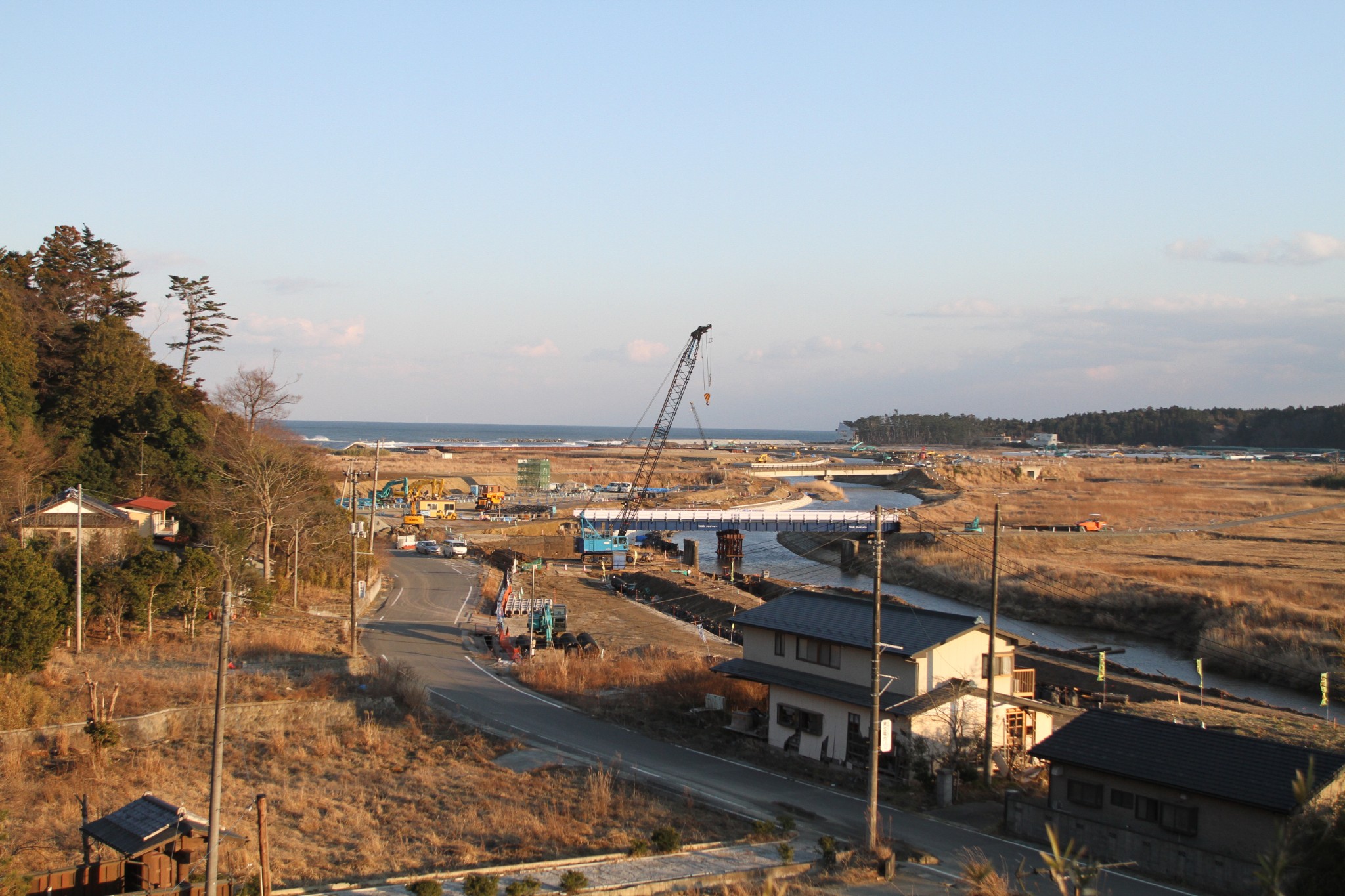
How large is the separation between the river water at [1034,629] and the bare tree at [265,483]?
2858cm

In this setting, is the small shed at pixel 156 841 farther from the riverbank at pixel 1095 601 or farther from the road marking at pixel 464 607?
the riverbank at pixel 1095 601

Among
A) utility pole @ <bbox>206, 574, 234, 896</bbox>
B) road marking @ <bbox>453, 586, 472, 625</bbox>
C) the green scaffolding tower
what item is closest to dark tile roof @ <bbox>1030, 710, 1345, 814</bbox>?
utility pole @ <bbox>206, 574, 234, 896</bbox>

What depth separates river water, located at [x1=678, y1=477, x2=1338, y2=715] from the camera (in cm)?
3309

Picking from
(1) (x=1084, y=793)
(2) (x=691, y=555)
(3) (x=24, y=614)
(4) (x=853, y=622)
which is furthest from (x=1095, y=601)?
(3) (x=24, y=614)

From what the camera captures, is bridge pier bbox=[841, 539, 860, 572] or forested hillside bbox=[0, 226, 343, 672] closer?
forested hillside bbox=[0, 226, 343, 672]

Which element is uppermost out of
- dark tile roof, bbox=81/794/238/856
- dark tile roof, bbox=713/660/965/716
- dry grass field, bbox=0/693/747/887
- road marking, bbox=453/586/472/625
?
dark tile roof, bbox=81/794/238/856

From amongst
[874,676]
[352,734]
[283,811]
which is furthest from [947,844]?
[352,734]

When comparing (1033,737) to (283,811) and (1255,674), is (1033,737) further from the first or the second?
(1255,674)

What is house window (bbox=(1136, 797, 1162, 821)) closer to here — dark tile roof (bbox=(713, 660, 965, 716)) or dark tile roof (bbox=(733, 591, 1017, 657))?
dark tile roof (bbox=(713, 660, 965, 716))

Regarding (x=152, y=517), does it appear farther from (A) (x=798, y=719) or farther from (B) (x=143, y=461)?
(A) (x=798, y=719)

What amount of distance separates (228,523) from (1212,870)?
1219 inches

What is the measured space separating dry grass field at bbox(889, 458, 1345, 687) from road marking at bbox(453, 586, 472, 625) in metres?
26.6

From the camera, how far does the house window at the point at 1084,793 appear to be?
16.2 meters

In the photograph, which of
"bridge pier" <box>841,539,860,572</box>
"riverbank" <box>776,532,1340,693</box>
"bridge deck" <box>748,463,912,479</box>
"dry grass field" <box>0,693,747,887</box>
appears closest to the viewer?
"dry grass field" <box>0,693,747,887</box>
